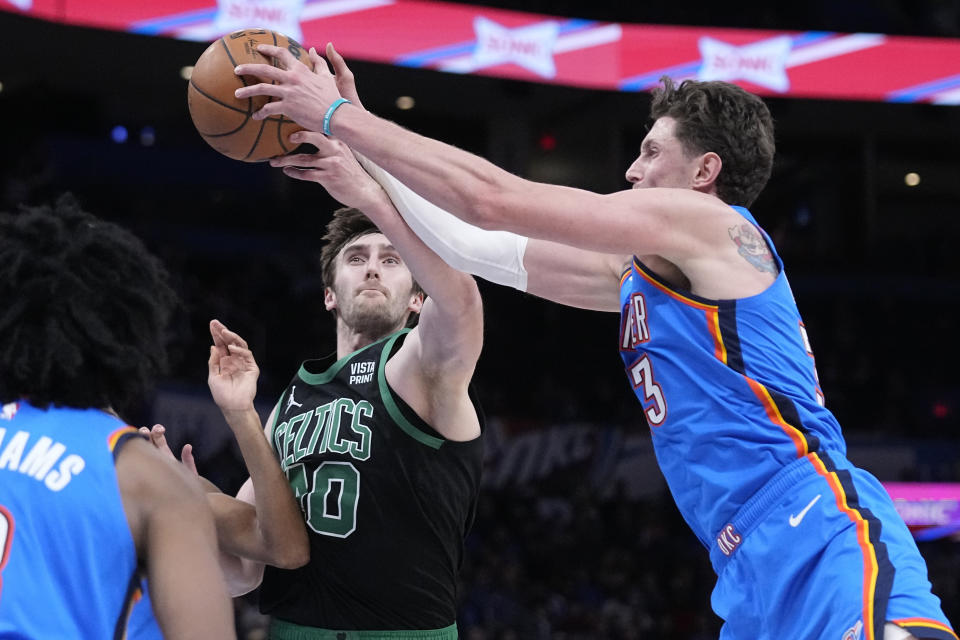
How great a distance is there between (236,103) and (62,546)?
164 centimetres

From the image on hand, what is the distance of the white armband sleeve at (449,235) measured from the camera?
3.32m

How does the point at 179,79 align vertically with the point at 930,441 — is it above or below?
above

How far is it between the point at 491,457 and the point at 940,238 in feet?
29.6

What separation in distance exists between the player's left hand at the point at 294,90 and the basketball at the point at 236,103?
0.11 m

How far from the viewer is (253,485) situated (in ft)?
11.3

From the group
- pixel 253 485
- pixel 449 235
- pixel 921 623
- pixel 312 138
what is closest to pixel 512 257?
pixel 449 235

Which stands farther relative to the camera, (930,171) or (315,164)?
(930,171)

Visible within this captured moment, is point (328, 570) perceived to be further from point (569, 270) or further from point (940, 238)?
point (940, 238)

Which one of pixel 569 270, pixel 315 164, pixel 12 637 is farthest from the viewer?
pixel 569 270

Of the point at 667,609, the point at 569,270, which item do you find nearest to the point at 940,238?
the point at 667,609

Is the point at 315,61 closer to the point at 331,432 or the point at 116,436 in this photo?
the point at 331,432

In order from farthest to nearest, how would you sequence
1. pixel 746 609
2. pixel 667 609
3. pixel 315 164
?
pixel 667 609, pixel 315 164, pixel 746 609

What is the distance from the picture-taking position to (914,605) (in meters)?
2.47

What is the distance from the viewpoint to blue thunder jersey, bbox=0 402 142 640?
1.88 m
